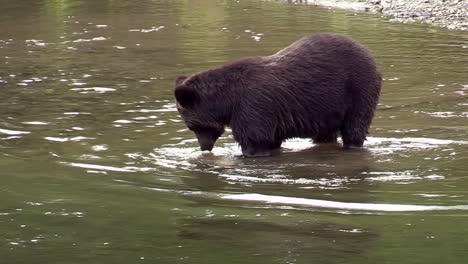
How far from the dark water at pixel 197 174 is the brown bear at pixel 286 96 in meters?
0.29

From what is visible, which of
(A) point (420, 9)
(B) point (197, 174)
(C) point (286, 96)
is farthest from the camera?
(A) point (420, 9)

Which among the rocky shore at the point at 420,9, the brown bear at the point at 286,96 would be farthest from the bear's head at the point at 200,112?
the rocky shore at the point at 420,9

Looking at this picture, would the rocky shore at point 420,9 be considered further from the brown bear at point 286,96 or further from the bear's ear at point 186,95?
the bear's ear at point 186,95

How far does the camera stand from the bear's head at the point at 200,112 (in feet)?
33.7

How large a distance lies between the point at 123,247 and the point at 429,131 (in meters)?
5.67

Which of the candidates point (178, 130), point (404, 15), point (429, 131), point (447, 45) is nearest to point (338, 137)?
point (429, 131)

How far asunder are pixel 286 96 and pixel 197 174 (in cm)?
144

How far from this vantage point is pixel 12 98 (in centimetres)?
1366

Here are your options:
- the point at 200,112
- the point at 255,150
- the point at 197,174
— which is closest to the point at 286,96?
the point at 255,150

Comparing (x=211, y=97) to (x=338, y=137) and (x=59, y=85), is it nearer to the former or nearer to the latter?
(x=338, y=137)

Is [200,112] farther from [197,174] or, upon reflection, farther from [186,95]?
[197,174]

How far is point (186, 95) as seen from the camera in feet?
33.6

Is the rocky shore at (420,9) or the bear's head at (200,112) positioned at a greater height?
the bear's head at (200,112)

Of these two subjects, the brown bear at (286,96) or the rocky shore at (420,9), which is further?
the rocky shore at (420,9)
